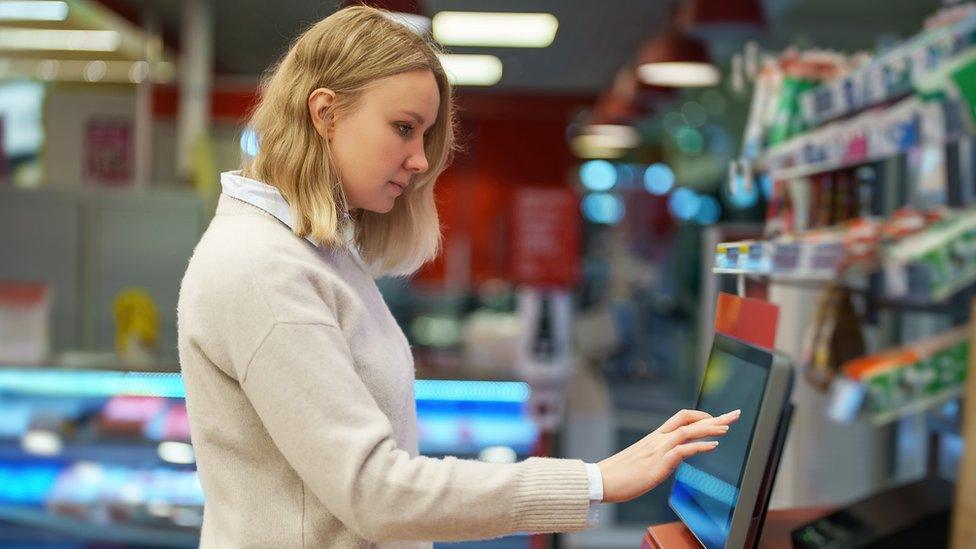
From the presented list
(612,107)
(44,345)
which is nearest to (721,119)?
(612,107)

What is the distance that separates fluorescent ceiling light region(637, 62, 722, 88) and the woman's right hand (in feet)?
17.7

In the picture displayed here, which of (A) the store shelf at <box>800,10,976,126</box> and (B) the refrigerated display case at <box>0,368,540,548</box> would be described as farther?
(B) the refrigerated display case at <box>0,368,540,548</box>

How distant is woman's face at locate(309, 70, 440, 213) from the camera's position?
1.45 meters

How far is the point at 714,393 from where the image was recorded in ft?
4.80

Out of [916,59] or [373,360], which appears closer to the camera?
[373,360]

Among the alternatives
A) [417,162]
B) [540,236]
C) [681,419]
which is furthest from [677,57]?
[681,419]

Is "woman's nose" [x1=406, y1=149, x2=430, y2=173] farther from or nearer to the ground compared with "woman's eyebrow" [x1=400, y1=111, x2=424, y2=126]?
nearer to the ground

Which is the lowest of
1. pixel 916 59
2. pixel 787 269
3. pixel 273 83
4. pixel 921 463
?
pixel 921 463

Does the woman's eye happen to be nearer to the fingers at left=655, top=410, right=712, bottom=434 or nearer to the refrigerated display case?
the fingers at left=655, top=410, right=712, bottom=434

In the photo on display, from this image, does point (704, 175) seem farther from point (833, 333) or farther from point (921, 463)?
point (833, 333)

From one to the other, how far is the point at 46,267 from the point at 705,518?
17.0ft

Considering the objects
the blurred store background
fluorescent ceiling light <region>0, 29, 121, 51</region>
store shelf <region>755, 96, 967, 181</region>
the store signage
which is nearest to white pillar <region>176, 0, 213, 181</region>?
the blurred store background

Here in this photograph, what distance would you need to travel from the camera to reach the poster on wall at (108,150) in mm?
8297

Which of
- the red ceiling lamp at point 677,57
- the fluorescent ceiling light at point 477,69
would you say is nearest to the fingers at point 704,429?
the red ceiling lamp at point 677,57
